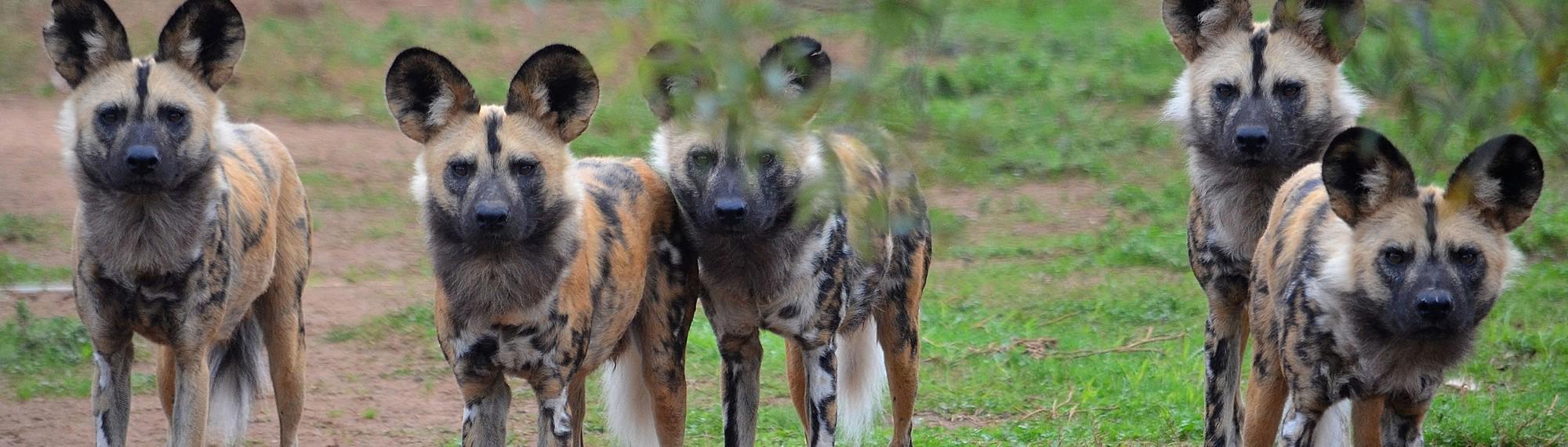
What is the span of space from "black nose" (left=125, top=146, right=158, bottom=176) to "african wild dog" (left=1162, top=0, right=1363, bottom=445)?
2.85 metres

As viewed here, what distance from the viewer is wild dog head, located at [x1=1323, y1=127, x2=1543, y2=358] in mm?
3598

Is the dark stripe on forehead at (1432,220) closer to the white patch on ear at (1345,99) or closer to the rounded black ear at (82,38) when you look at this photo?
the white patch on ear at (1345,99)

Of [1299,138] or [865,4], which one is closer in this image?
[865,4]

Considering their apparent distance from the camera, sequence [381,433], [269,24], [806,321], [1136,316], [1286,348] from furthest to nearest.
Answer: [269,24]
[1136,316]
[381,433]
[806,321]
[1286,348]

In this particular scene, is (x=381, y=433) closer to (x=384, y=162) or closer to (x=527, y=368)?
(x=527, y=368)

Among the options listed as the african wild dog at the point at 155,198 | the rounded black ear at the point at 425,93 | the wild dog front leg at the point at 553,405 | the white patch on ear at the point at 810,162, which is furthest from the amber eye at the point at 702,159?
the african wild dog at the point at 155,198

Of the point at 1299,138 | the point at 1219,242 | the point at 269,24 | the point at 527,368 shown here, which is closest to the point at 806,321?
the point at 527,368

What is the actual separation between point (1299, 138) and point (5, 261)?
5453 millimetres

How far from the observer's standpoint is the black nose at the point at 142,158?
13.5 ft

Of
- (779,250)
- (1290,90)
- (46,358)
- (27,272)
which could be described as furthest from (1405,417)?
(27,272)

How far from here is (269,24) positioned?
39.7ft

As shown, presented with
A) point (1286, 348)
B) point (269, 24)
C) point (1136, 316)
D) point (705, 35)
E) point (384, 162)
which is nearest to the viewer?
point (705, 35)

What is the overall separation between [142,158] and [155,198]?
0.18 meters

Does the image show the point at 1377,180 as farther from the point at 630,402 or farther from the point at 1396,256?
the point at 630,402
